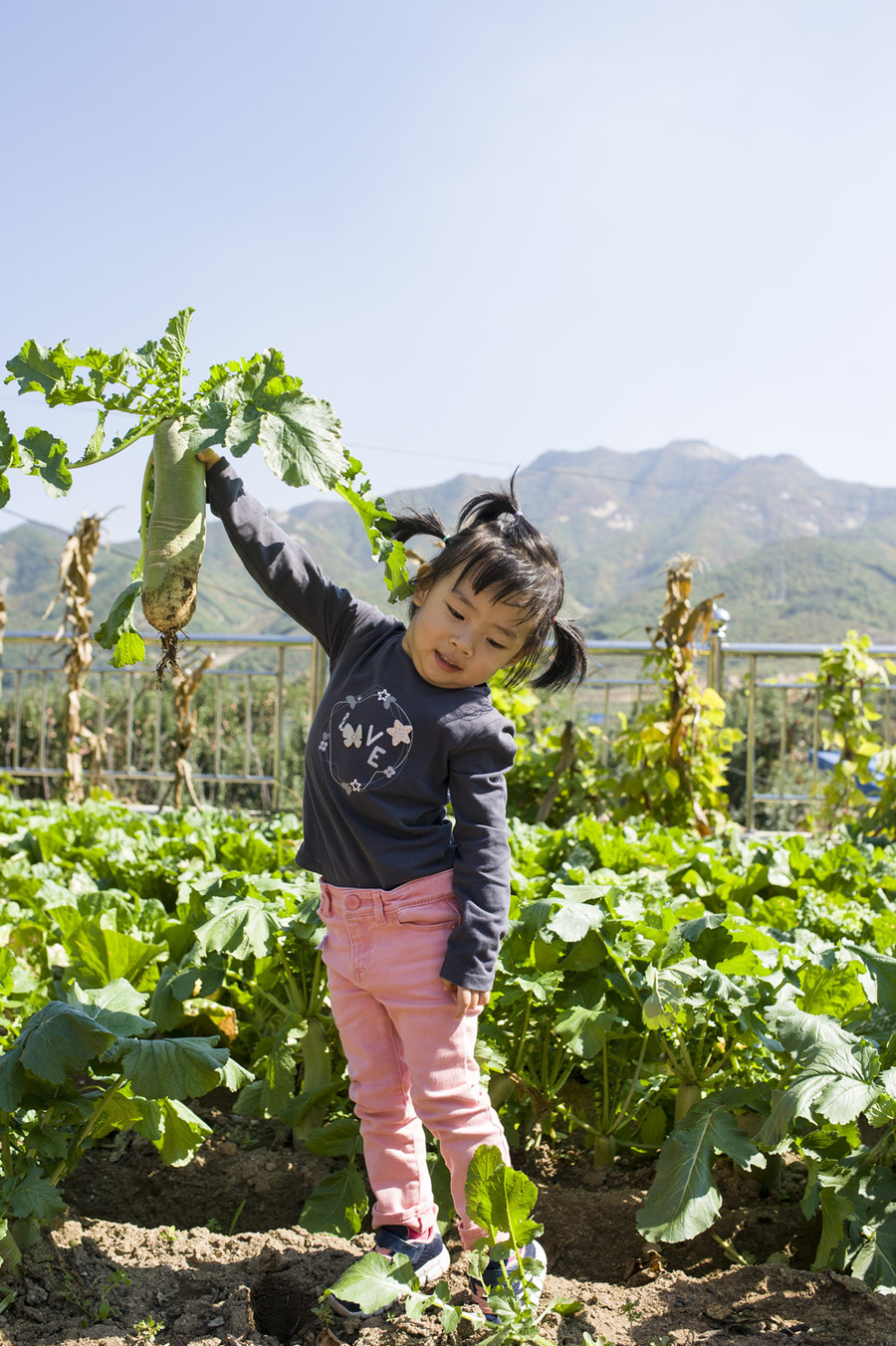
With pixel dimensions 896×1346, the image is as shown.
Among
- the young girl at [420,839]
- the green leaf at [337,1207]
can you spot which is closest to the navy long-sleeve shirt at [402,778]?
the young girl at [420,839]

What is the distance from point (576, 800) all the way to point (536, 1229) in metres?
4.62

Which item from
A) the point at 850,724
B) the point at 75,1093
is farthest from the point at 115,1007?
the point at 850,724

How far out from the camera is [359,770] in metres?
1.93

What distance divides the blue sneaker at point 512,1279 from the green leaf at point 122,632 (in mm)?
1256

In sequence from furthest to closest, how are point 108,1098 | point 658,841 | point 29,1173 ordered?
point 658,841 < point 108,1098 < point 29,1173

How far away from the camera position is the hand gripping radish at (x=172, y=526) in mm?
1797

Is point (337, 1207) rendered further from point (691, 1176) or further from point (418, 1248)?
point (691, 1176)

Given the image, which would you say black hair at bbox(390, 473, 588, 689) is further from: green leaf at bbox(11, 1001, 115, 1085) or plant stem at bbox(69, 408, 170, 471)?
green leaf at bbox(11, 1001, 115, 1085)

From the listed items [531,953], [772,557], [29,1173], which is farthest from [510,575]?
[772,557]

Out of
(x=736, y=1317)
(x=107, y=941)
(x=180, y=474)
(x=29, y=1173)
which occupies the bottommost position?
(x=736, y=1317)

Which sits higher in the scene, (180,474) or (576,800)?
(180,474)

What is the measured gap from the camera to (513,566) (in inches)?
74.9

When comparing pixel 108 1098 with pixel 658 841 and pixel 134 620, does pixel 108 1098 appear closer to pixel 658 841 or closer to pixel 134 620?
pixel 134 620

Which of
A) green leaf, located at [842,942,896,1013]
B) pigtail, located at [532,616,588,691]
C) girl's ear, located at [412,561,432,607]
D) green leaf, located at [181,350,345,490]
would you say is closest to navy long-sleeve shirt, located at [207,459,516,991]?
girl's ear, located at [412,561,432,607]
